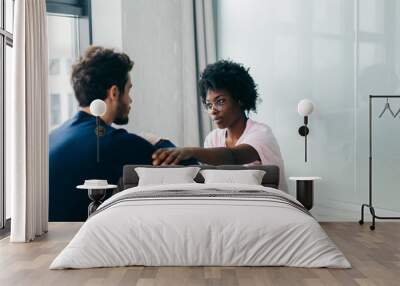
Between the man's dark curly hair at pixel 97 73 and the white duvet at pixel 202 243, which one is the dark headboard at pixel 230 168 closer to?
the man's dark curly hair at pixel 97 73

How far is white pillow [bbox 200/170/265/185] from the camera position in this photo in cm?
689

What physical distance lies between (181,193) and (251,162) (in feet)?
6.74

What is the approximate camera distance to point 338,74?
7.15 metres

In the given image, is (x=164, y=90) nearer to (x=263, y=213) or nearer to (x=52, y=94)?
(x=52, y=94)

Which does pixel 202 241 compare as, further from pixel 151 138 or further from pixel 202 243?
pixel 151 138

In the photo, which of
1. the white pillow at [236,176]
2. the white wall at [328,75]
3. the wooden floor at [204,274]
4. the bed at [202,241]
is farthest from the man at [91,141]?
the bed at [202,241]

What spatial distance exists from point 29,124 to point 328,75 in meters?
3.33

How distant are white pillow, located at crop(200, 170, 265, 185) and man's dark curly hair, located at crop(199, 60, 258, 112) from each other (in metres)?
0.91

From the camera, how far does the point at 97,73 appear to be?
7.55 m

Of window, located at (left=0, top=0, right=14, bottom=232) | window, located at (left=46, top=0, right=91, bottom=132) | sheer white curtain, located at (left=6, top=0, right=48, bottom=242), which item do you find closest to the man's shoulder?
window, located at (left=46, top=0, right=91, bottom=132)

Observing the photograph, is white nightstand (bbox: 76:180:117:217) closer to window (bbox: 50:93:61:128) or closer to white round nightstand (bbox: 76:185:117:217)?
→ white round nightstand (bbox: 76:185:117:217)

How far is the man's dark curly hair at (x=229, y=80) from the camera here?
749 centimetres

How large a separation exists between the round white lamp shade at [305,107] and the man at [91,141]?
1.58 m

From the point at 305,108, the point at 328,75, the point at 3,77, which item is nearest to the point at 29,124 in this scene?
the point at 3,77
